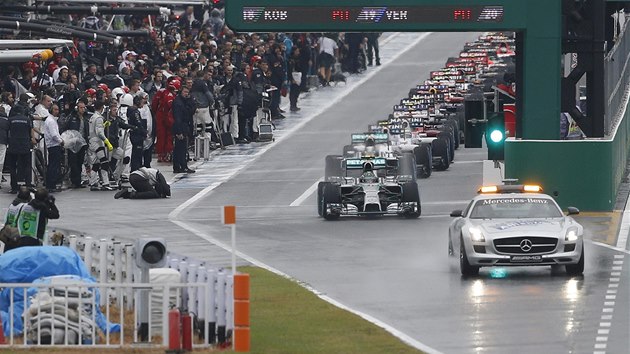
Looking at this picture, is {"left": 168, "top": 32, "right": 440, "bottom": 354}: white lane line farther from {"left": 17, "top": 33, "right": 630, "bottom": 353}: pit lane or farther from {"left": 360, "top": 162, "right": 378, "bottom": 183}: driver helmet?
{"left": 360, "top": 162, "right": 378, "bottom": 183}: driver helmet

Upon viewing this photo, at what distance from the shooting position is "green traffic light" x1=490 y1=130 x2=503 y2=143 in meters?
33.2

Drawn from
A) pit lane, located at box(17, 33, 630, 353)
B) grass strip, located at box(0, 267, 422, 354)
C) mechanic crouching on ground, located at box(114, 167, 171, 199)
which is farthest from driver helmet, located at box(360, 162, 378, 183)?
grass strip, located at box(0, 267, 422, 354)

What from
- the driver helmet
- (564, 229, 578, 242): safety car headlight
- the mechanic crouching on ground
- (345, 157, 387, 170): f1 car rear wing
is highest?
(345, 157, 387, 170): f1 car rear wing

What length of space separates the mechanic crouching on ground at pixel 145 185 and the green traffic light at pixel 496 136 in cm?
759

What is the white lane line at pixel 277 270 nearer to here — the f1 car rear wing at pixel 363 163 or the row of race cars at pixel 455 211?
the row of race cars at pixel 455 211

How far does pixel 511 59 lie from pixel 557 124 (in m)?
25.6

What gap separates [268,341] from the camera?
811 inches

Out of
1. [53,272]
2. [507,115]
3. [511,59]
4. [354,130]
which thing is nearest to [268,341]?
[53,272]

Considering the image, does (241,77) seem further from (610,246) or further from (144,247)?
(144,247)

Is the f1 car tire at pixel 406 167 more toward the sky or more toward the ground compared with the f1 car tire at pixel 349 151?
more toward the ground

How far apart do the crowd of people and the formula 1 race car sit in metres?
4.90

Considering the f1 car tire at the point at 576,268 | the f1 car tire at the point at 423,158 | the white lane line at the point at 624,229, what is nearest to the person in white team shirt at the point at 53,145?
the f1 car tire at the point at 423,158

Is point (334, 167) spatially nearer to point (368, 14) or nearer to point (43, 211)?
point (368, 14)

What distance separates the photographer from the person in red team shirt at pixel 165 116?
4166 centimetres
